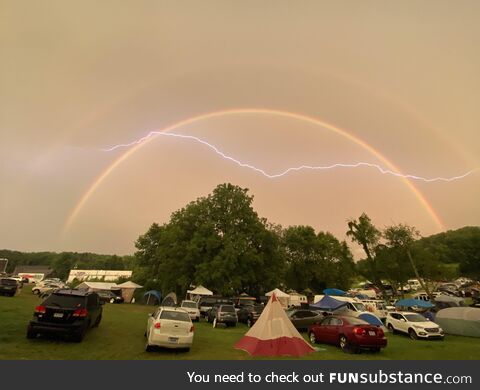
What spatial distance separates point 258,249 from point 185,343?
41160mm

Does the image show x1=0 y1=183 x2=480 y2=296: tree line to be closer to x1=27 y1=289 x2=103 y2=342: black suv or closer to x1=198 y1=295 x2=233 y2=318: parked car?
x1=198 y1=295 x2=233 y2=318: parked car

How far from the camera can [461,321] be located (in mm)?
23766

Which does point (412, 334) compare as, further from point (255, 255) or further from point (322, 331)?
point (255, 255)

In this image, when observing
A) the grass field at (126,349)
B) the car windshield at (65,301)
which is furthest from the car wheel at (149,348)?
the car windshield at (65,301)

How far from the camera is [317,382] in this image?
857 centimetres

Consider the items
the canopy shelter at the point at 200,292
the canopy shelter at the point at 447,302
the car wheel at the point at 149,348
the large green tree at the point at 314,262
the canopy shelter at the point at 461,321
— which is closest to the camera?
the car wheel at the point at 149,348

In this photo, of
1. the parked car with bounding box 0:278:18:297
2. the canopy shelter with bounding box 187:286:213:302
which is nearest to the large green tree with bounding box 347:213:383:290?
the canopy shelter with bounding box 187:286:213:302

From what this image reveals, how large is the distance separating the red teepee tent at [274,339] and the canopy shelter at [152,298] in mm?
43282

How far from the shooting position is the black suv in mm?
12062

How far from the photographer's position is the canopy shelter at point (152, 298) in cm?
5435

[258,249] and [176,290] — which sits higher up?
[258,249]

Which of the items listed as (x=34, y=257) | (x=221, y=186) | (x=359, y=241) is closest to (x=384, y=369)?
(x=221, y=186)

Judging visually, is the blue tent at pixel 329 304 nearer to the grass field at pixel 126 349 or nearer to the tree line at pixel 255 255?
the grass field at pixel 126 349

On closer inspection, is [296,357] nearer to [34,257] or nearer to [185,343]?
[185,343]
